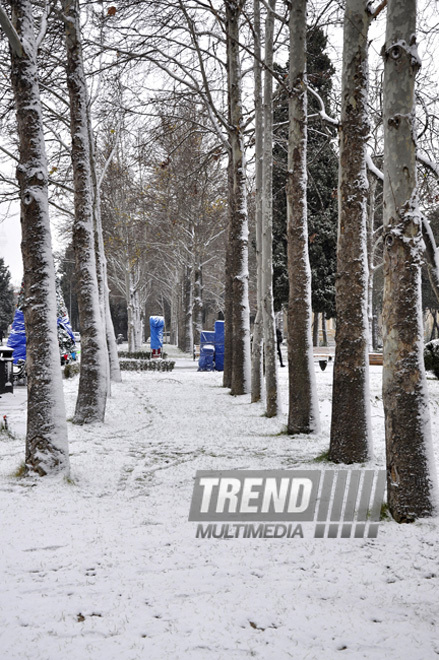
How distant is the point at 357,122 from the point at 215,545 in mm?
4595

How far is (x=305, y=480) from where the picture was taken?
18.3 ft

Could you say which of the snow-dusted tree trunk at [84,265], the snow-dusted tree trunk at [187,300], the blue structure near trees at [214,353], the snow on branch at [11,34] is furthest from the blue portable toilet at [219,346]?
the snow on branch at [11,34]

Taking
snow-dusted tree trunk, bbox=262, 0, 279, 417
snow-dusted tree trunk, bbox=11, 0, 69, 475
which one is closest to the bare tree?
snow-dusted tree trunk, bbox=11, 0, 69, 475

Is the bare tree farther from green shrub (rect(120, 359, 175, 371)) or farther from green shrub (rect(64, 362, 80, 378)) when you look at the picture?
green shrub (rect(120, 359, 175, 371))

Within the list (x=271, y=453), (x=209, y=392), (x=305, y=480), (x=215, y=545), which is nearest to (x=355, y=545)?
(x=215, y=545)

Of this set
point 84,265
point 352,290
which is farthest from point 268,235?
point 352,290

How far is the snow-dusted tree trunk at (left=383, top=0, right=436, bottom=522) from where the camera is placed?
4090 mm

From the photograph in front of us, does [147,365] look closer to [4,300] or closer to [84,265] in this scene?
[84,265]

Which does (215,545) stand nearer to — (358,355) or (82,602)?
(82,602)

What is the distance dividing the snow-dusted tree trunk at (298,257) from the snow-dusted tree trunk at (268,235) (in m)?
1.46

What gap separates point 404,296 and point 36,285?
361 cm

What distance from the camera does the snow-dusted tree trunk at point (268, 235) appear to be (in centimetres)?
957

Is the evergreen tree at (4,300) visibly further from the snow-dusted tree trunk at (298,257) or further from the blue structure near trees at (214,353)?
the snow-dusted tree trunk at (298,257)

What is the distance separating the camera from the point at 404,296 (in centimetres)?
411
